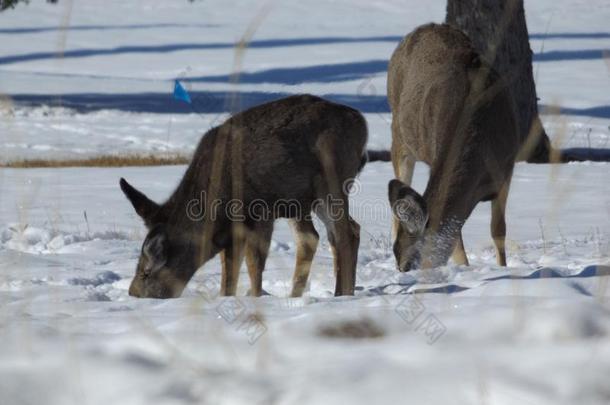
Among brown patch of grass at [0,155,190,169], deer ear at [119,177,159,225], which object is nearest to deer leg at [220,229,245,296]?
Answer: deer ear at [119,177,159,225]

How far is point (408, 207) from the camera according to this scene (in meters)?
8.16

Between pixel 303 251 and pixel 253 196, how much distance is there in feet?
2.77

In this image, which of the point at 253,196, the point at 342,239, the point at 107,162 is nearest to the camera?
the point at 253,196

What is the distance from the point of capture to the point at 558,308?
17.0 ft

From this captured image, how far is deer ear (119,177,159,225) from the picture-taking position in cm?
812

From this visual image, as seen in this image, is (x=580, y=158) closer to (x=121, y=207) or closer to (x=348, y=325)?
(x=121, y=207)

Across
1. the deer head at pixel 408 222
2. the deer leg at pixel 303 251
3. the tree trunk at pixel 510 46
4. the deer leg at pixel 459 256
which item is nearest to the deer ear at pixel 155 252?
the deer leg at pixel 303 251

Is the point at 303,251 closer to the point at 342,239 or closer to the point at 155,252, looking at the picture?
the point at 342,239

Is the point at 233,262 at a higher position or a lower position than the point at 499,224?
lower

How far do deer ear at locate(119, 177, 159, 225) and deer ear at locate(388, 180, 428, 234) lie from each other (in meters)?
1.59

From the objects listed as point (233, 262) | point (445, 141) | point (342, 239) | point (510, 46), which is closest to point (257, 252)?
point (233, 262)

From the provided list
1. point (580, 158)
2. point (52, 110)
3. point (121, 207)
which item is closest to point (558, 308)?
point (121, 207)

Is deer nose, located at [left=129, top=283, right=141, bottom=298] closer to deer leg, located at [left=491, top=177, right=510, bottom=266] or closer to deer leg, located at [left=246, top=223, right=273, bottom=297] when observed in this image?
deer leg, located at [left=246, top=223, right=273, bottom=297]

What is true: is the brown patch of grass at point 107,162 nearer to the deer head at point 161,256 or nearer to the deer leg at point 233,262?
the deer head at point 161,256
